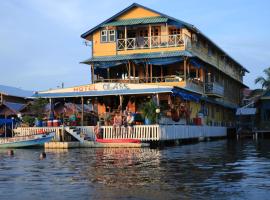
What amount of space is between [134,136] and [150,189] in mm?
18130

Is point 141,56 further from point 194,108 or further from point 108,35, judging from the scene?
point 194,108

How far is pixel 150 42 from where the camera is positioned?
131 ft

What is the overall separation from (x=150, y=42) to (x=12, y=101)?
15.9 meters

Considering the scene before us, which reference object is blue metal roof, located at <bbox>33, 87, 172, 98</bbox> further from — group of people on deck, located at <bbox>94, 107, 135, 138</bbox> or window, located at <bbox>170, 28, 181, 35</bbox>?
window, located at <bbox>170, 28, 181, 35</bbox>

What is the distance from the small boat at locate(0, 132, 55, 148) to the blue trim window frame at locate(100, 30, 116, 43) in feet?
43.1

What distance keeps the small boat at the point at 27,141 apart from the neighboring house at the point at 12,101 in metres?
9.44

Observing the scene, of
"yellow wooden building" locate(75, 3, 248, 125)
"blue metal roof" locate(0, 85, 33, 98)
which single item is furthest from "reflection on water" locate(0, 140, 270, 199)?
"blue metal roof" locate(0, 85, 33, 98)

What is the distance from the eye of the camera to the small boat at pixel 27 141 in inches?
1196

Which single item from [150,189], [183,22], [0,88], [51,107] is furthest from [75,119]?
[150,189]

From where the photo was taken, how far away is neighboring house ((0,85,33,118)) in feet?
Result: 135

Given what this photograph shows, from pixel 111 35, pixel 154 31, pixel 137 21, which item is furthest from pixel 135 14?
pixel 111 35

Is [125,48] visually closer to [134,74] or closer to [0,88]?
[134,74]

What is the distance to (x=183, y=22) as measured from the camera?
127 feet

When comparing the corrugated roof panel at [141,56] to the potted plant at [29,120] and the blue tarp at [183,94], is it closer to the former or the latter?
the blue tarp at [183,94]
